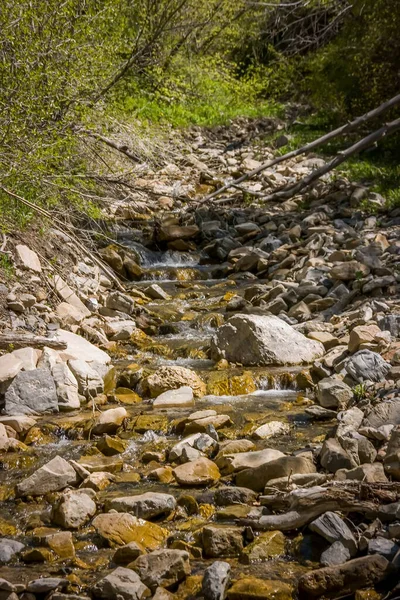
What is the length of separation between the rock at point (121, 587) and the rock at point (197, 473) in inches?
44.5

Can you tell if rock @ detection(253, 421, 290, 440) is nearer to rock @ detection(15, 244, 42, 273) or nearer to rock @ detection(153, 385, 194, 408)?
rock @ detection(153, 385, 194, 408)

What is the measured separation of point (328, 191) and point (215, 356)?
6652mm

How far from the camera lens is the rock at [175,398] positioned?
621cm

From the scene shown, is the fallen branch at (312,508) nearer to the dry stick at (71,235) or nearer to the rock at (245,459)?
the rock at (245,459)

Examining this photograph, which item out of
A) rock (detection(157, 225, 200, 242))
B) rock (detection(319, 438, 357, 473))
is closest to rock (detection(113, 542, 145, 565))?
rock (detection(319, 438, 357, 473))

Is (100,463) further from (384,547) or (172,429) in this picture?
(384,547)

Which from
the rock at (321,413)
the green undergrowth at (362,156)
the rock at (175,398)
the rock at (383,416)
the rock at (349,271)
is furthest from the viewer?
the green undergrowth at (362,156)

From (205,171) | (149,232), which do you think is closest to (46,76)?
(149,232)

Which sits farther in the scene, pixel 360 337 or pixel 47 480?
pixel 360 337

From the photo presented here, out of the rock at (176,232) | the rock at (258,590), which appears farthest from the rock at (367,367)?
the rock at (176,232)

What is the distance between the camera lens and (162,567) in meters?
3.71

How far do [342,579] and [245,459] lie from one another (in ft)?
4.45

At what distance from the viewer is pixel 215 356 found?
7379mm

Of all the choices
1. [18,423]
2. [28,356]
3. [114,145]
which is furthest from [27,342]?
[114,145]
